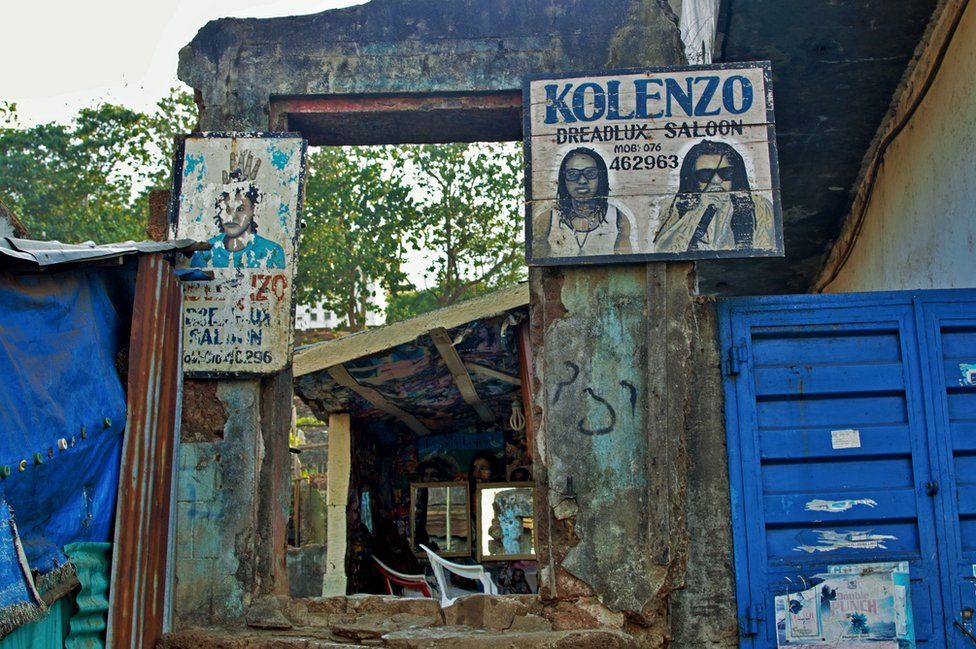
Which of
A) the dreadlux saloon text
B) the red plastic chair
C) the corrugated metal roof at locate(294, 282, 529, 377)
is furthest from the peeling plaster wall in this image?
the red plastic chair

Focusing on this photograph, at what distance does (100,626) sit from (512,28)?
4472 millimetres

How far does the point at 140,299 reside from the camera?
5.86 m

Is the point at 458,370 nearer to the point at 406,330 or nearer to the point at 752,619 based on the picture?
the point at 406,330

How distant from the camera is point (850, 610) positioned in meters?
5.87

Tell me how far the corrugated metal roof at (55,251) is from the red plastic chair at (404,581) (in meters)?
6.24

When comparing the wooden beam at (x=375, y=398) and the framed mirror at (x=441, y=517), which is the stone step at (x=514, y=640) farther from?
the framed mirror at (x=441, y=517)

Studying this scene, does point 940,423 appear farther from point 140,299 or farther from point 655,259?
point 140,299

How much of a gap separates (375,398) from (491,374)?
142 cm

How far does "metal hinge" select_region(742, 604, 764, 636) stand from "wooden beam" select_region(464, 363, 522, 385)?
4386 millimetres

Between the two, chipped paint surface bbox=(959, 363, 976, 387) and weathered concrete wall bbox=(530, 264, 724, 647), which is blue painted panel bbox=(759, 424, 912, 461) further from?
chipped paint surface bbox=(959, 363, 976, 387)

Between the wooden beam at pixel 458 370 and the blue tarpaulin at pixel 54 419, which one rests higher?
the wooden beam at pixel 458 370

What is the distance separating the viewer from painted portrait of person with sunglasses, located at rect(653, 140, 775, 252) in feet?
20.2

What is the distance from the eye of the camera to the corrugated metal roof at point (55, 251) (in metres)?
4.46

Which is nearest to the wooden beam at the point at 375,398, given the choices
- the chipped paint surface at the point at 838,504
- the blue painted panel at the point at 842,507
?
the blue painted panel at the point at 842,507
